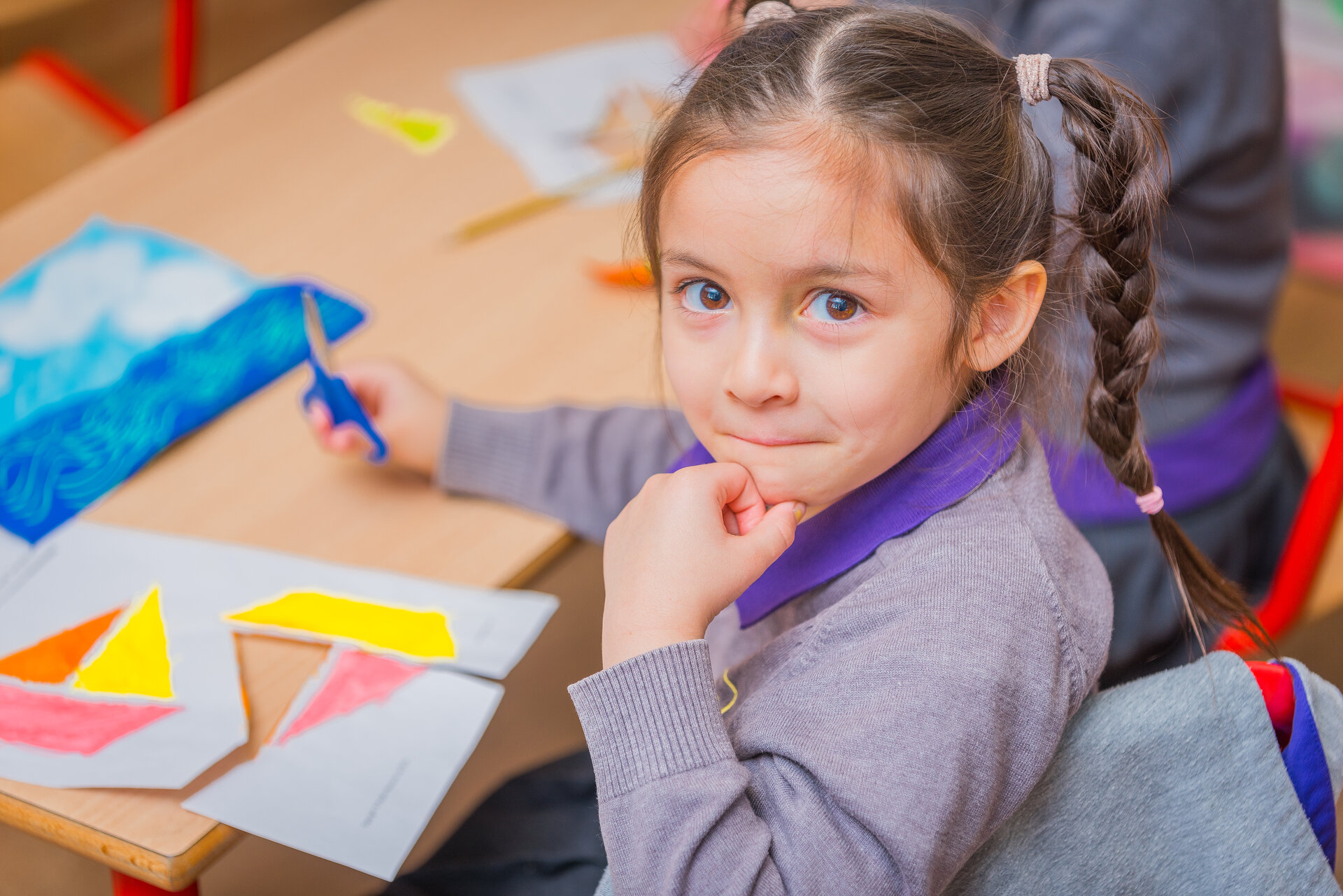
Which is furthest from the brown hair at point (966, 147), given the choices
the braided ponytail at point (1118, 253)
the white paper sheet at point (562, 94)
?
the white paper sheet at point (562, 94)

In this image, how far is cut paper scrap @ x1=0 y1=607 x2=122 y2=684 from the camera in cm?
76

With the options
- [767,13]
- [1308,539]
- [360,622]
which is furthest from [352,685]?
[1308,539]

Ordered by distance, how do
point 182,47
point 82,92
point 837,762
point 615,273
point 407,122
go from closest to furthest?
point 837,762
point 615,273
point 407,122
point 82,92
point 182,47

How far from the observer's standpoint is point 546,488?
947mm

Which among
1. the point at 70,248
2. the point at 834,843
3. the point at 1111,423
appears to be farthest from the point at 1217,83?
the point at 70,248

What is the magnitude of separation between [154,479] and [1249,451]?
3.25ft

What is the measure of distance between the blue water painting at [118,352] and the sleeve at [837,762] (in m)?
0.54

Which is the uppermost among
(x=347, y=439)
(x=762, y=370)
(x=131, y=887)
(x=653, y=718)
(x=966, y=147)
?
(x=966, y=147)

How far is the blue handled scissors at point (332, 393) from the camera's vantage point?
35.5 inches

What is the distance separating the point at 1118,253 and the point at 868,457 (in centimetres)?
17

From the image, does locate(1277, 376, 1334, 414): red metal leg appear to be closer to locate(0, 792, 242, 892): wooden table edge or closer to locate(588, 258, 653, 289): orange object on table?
locate(588, 258, 653, 289): orange object on table

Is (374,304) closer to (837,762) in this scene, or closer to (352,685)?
(352,685)

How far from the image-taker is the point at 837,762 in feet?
1.87

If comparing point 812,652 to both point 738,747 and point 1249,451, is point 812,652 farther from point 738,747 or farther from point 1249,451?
point 1249,451
